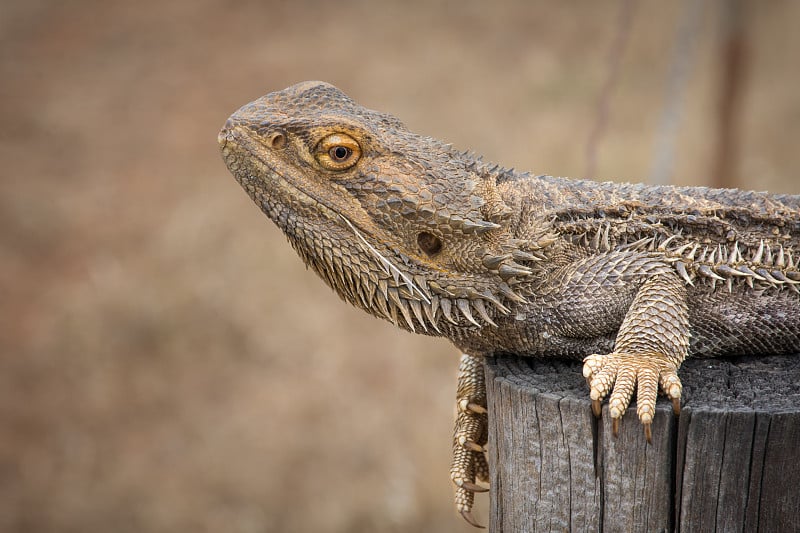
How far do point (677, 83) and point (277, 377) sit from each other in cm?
564

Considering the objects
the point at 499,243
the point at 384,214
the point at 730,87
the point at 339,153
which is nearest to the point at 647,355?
the point at 499,243

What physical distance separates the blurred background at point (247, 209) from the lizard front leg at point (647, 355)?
62.3 inches

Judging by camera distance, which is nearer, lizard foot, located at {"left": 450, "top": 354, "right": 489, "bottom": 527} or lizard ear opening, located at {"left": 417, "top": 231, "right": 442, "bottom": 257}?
lizard ear opening, located at {"left": 417, "top": 231, "right": 442, "bottom": 257}

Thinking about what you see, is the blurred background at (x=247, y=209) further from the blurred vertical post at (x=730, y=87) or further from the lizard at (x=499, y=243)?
the lizard at (x=499, y=243)

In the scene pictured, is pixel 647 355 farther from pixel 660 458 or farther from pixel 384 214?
pixel 384 214

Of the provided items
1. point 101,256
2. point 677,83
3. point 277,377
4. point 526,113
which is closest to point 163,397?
point 277,377

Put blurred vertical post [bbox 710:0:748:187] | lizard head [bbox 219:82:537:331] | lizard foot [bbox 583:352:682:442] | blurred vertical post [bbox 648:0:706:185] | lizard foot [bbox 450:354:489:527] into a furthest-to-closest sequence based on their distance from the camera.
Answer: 1. blurred vertical post [bbox 710:0:748:187]
2. blurred vertical post [bbox 648:0:706:185]
3. lizard foot [bbox 450:354:489:527]
4. lizard head [bbox 219:82:537:331]
5. lizard foot [bbox 583:352:682:442]

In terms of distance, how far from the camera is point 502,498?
3.17m

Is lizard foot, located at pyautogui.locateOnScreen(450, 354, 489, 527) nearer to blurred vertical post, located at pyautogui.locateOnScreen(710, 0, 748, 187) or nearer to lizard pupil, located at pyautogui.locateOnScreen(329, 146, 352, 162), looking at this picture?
lizard pupil, located at pyautogui.locateOnScreen(329, 146, 352, 162)

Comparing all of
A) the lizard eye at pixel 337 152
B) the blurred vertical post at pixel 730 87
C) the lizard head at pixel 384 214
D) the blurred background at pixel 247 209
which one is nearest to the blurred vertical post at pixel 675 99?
the blurred background at pixel 247 209

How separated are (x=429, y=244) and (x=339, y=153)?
0.47 meters

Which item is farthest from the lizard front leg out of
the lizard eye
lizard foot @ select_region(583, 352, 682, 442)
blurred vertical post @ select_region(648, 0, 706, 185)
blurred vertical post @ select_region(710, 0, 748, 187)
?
blurred vertical post @ select_region(710, 0, 748, 187)

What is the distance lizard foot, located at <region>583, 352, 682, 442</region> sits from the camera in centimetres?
268

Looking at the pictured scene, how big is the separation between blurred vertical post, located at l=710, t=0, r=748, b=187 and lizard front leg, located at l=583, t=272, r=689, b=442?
21.1 feet
